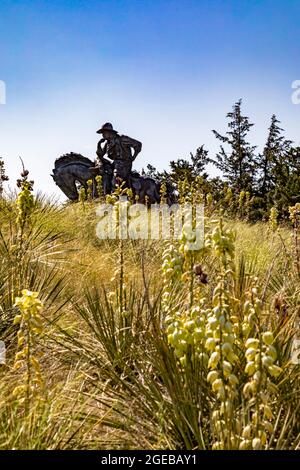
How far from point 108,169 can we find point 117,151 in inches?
26.7

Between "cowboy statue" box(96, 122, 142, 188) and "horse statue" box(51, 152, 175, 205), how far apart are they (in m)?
0.22

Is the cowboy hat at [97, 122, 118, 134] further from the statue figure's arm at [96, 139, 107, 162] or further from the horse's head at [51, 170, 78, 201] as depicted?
the horse's head at [51, 170, 78, 201]

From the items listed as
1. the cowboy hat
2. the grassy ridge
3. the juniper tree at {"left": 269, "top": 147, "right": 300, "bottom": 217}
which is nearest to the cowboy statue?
the cowboy hat

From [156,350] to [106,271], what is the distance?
2.71 meters

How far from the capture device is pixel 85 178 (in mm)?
16250

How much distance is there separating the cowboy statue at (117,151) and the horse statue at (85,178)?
0.73ft

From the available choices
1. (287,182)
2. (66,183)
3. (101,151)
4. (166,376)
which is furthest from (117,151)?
(166,376)

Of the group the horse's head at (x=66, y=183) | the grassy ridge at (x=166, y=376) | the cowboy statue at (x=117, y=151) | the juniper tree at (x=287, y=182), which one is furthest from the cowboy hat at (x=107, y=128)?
the grassy ridge at (x=166, y=376)

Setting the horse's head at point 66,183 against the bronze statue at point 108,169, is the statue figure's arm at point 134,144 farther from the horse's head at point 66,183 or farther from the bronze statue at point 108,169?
the horse's head at point 66,183

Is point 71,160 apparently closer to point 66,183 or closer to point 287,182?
point 66,183

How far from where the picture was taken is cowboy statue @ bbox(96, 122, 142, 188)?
15.6 m

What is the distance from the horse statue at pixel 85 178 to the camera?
15875 millimetres
